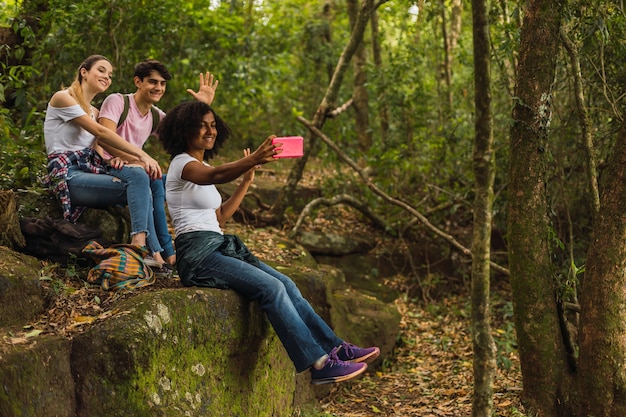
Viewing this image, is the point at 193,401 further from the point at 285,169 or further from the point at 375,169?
the point at 285,169

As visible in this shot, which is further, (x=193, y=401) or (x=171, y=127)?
(x=171, y=127)

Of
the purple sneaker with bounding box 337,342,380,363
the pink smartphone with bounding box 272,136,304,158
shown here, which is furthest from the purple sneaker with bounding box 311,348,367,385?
the pink smartphone with bounding box 272,136,304,158

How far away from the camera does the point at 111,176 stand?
5.29m

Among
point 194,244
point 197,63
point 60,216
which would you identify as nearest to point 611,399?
point 194,244

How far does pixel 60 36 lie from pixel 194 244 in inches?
174

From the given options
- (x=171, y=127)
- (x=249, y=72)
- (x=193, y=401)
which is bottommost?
(x=193, y=401)

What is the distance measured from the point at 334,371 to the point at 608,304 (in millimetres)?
2398

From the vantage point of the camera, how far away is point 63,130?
5.27 m

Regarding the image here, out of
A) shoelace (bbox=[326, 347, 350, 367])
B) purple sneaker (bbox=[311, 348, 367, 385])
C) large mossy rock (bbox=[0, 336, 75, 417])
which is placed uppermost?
large mossy rock (bbox=[0, 336, 75, 417])

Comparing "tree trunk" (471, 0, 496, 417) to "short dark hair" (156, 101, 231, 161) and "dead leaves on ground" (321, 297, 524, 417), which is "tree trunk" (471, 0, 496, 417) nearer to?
"dead leaves on ground" (321, 297, 524, 417)

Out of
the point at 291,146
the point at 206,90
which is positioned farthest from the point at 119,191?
the point at 291,146

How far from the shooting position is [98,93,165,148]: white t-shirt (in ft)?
18.3

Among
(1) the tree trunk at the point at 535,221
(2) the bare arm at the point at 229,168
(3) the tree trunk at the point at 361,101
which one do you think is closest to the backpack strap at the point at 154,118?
(2) the bare arm at the point at 229,168

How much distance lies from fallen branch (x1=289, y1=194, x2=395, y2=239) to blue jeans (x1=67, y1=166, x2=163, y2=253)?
3819 millimetres
